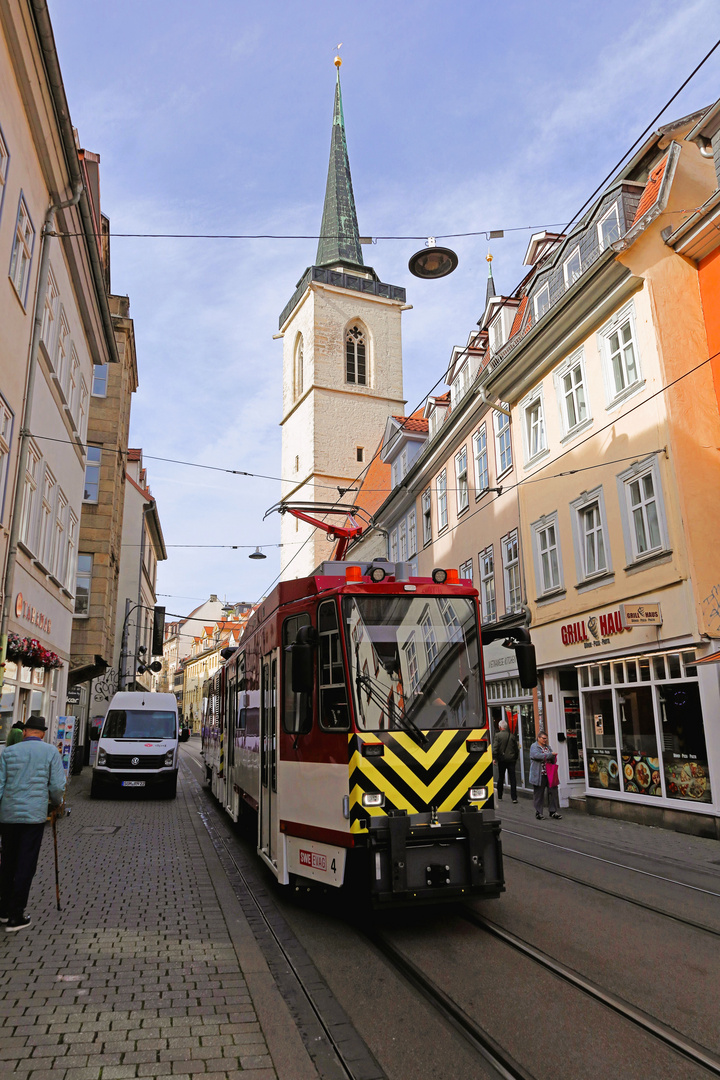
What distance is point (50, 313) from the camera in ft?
52.0

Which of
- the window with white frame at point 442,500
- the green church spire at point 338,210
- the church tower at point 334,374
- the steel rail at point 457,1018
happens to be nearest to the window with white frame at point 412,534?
the window with white frame at point 442,500

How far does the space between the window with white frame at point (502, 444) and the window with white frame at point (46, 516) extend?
11059 millimetres

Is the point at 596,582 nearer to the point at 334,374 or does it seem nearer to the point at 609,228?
the point at 609,228

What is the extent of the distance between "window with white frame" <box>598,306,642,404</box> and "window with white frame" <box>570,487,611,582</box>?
6.67ft

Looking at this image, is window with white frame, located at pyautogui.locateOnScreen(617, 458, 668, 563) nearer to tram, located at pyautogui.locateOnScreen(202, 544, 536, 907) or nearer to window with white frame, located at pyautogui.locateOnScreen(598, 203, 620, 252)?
window with white frame, located at pyautogui.locateOnScreen(598, 203, 620, 252)

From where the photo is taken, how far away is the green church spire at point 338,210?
5916 centimetres

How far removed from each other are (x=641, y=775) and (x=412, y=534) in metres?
16.6

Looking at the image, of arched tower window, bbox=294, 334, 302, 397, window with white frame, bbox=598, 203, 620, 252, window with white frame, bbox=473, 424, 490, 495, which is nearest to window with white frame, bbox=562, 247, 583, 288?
window with white frame, bbox=598, 203, 620, 252

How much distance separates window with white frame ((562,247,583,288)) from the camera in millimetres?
17734

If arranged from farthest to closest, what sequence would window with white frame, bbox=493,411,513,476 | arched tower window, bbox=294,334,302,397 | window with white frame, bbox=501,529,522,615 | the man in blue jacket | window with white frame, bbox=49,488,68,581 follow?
arched tower window, bbox=294,334,302,397, window with white frame, bbox=493,411,513,476, window with white frame, bbox=501,529,522,615, window with white frame, bbox=49,488,68,581, the man in blue jacket

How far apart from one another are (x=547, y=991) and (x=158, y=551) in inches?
2762

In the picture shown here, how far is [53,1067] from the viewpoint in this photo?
409 centimetres

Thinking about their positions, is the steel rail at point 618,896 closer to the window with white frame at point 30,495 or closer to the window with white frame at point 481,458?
the window with white frame at point 30,495

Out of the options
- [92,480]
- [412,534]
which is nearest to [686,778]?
[412,534]
